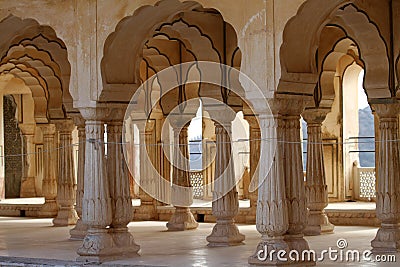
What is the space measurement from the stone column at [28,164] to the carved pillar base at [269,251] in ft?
48.5

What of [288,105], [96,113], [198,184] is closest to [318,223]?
[96,113]

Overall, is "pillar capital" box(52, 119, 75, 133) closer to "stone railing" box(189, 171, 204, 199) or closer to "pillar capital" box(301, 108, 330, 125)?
"stone railing" box(189, 171, 204, 199)

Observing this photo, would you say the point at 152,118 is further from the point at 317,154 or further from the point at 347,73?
the point at 317,154

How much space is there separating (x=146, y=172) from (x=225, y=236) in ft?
21.4

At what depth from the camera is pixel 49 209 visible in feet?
68.2

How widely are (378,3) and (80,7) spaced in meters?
4.02

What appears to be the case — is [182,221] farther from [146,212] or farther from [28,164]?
[28,164]

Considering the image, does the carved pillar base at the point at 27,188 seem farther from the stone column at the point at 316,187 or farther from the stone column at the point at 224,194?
the stone column at the point at 224,194

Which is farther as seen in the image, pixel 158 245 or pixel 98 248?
pixel 158 245

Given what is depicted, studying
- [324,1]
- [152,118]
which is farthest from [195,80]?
[324,1]

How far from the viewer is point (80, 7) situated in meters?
12.1

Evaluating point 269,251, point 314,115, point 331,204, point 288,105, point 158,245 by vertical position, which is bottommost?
point 158,245

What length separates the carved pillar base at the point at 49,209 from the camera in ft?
68.1

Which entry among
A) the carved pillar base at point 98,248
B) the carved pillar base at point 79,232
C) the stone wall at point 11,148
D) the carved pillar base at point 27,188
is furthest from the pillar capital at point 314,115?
the stone wall at point 11,148
